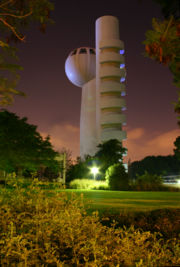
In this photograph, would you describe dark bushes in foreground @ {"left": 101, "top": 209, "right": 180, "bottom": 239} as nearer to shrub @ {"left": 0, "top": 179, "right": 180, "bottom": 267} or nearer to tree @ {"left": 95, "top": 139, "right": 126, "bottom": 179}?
shrub @ {"left": 0, "top": 179, "right": 180, "bottom": 267}

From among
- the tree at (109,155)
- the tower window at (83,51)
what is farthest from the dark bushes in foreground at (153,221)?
the tower window at (83,51)

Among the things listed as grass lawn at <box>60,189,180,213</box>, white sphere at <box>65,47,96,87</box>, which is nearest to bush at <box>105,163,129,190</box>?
grass lawn at <box>60,189,180,213</box>

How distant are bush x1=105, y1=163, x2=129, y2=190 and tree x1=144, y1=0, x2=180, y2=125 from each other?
899 inches

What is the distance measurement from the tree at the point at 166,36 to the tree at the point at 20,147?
2322 centimetres

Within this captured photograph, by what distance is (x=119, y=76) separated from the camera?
5459 cm

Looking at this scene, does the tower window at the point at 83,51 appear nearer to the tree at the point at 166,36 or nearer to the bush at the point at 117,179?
the bush at the point at 117,179

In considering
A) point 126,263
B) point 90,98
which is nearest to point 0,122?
point 126,263

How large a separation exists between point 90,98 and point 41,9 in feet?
190

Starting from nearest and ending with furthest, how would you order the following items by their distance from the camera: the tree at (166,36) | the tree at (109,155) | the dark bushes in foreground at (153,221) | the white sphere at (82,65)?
the tree at (166,36) < the dark bushes in foreground at (153,221) < the tree at (109,155) < the white sphere at (82,65)

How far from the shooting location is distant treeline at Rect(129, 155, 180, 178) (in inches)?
3152

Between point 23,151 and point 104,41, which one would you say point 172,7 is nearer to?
point 23,151

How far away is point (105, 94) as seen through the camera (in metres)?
56.0

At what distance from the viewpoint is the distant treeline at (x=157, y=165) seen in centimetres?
8006

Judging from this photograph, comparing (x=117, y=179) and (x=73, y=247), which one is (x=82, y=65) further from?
(x=73, y=247)
